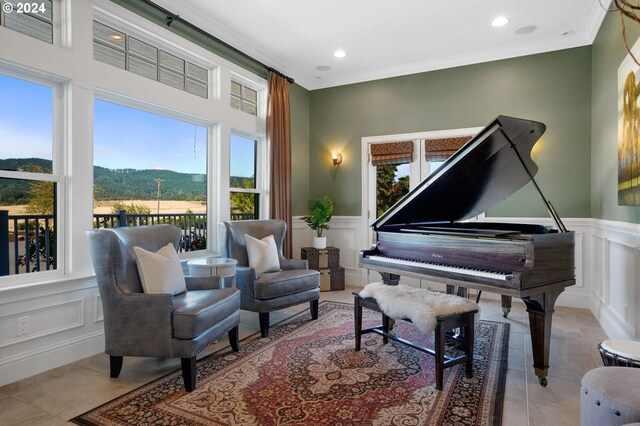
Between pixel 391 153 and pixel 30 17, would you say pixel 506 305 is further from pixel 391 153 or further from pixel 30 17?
pixel 30 17

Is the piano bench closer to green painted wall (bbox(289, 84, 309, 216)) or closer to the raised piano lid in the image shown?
the raised piano lid

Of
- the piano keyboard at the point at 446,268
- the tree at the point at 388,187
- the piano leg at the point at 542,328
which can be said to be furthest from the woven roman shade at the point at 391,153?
the piano leg at the point at 542,328

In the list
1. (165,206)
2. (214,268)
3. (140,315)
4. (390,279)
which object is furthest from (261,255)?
(140,315)

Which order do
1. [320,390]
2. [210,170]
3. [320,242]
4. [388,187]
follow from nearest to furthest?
[320,390] < [210,170] < [320,242] < [388,187]

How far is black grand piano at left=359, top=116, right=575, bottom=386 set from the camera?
244 centimetres

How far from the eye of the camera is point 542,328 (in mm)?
2459

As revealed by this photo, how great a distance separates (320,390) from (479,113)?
4.06 m

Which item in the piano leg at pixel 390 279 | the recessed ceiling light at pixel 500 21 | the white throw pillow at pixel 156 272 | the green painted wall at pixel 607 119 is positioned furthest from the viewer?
the recessed ceiling light at pixel 500 21

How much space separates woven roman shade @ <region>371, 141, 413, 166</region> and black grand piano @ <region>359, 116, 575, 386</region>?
1.87m

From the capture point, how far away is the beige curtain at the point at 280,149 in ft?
16.5

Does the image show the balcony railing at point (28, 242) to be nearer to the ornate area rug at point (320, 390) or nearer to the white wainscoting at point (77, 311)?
the white wainscoting at point (77, 311)

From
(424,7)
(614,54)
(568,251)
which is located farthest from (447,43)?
(568,251)

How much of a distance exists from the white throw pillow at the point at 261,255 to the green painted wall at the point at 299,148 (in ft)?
5.75

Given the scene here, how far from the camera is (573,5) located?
372 centimetres
